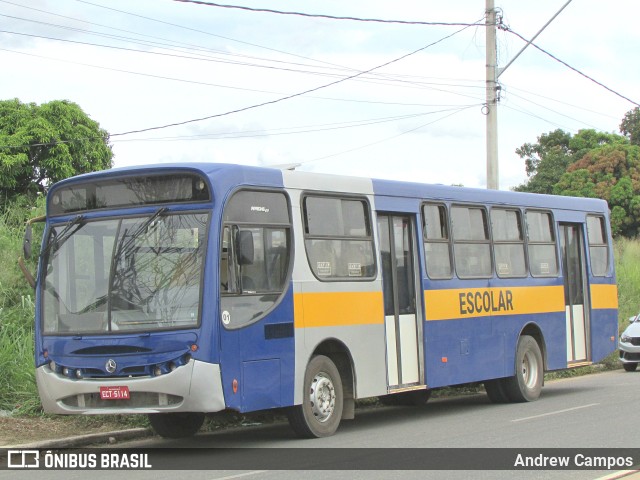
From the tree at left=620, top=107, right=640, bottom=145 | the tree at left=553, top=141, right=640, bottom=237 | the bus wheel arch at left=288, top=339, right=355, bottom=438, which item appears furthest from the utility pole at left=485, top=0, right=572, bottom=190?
the tree at left=620, top=107, right=640, bottom=145

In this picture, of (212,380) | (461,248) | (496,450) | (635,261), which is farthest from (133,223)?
(635,261)

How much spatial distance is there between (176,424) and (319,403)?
187 centimetres

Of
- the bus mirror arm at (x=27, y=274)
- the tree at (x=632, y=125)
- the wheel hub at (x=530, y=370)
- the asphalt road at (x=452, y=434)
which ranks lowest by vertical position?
the asphalt road at (x=452, y=434)

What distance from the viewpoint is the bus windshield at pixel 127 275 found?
35.0ft

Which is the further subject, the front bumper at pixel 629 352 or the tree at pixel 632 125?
the tree at pixel 632 125

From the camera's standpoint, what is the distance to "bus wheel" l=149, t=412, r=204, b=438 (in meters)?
12.5

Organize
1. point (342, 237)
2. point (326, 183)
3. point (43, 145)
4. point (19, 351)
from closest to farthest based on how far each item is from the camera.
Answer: point (326, 183), point (342, 237), point (19, 351), point (43, 145)

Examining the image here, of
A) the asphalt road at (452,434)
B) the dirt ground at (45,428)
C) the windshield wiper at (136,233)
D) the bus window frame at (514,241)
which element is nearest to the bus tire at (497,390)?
the asphalt road at (452,434)

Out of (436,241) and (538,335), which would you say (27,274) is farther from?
(538,335)

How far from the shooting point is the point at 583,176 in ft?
162

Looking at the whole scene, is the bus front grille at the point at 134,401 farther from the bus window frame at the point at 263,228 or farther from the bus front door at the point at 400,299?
the bus front door at the point at 400,299

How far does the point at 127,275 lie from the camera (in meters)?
10.9

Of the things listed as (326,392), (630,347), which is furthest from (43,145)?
(326,392)

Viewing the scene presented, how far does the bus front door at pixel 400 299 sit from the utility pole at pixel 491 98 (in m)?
7.95
